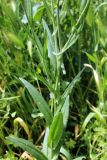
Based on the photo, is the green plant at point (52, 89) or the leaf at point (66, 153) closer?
the green plant at point (52, 89)

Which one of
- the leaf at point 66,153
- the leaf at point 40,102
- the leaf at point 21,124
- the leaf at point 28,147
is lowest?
the leaf at point 66,153

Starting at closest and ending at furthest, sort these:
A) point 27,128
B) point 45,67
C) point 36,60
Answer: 1. point 45,67
2. point 27,128
3. point 36,60

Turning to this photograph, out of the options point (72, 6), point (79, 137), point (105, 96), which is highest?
point (72, 6)

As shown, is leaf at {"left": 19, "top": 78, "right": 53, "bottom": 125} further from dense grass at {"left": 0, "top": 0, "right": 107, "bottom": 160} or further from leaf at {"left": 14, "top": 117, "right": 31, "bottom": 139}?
leaf at {"left": 14, "top": 117, "right": 31, "bottom": 139}

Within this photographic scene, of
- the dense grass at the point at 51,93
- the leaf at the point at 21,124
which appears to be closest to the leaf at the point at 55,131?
the dense grass at the point at 51,93

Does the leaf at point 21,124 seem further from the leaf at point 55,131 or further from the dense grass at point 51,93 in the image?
the leaf at point 55,131

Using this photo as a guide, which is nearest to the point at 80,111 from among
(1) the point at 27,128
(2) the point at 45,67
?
(1) the point at 27,128

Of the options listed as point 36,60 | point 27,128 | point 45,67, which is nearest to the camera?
point 45,67

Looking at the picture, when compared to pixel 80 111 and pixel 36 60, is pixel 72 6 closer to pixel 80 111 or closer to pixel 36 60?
pixel 36 60

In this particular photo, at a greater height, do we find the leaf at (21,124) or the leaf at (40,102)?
the leaf at (40,102)
